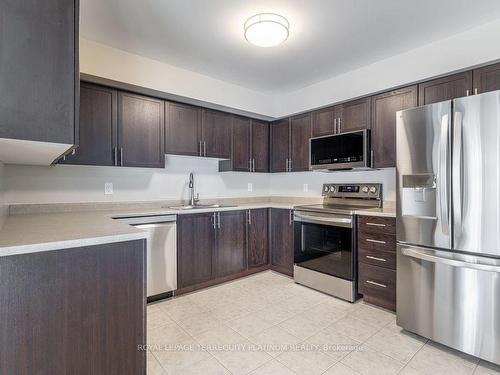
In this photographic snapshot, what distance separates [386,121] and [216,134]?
1942mm

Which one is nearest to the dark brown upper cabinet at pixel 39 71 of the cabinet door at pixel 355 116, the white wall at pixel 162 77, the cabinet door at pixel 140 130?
the white wall at pixel 162 77

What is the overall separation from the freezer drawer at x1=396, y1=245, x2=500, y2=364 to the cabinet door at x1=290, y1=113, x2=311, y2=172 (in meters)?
1.76

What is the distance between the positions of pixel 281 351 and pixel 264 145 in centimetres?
275

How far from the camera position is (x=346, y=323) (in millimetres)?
2318

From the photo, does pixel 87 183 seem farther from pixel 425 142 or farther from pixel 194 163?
pixel 425 142

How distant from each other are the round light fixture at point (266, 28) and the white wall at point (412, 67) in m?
1.25

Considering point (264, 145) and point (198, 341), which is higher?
point (264, 145)

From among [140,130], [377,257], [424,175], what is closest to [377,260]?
[377,257]

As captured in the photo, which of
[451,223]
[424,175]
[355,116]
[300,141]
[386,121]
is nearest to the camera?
[451,223]

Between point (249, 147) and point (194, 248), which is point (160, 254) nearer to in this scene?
point (194, 248)

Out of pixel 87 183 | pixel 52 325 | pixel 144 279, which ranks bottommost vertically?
pixel 52 325

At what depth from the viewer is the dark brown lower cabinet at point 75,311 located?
103 cm

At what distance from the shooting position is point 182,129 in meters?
3.15

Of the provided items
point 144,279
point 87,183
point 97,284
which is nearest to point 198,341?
point 144,279
